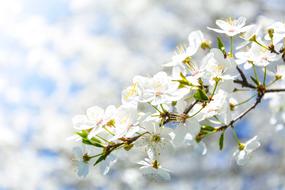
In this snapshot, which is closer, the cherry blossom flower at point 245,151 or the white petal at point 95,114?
the white petal at point 95,114

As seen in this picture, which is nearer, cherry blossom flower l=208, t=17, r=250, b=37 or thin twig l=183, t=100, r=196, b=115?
thin twig l=183, t=100, r=196, b=115

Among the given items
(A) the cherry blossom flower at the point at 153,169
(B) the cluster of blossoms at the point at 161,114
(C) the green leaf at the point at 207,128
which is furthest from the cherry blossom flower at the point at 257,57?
(A) the cherry blossom flower at the point at 153,169

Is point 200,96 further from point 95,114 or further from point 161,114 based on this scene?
point 95,114

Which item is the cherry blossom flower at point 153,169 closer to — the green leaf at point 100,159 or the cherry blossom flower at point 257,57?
the green leaf at point 100,159

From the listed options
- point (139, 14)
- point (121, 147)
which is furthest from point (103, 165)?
point (139, 14)

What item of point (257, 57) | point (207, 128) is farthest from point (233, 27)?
point (207, 128)

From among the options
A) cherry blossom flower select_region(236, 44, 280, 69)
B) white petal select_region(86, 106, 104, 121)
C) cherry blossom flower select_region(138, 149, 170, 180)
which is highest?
cherry blossom flower select_region(236, 44, 280, 69)

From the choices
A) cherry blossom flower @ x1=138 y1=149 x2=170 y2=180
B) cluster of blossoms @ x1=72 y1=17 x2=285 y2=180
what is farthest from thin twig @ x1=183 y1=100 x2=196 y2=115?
cherry blossom flower @ x1=138 y1=149 x2=170 y2=180

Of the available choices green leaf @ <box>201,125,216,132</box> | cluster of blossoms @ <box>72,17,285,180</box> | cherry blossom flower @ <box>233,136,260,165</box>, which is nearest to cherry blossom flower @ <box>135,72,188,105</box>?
cluster of blossoms @ <box>72,17,285,180</box>

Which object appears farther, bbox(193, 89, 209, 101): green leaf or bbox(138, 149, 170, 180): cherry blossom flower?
bbox(138, 149, 170, 180): cherry blossom flower

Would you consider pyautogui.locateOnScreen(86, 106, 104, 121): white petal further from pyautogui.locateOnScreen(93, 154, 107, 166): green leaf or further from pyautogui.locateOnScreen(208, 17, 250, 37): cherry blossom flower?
pyautogui.locateOnScreen(208, 17, 250, 37): cherry blossom flower

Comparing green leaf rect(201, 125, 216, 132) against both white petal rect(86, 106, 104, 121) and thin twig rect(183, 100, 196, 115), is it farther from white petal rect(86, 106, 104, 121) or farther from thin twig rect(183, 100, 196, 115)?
white petal rect(86, 106, 104, 121)

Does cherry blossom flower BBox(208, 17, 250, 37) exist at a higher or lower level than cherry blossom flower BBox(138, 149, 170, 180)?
higher
